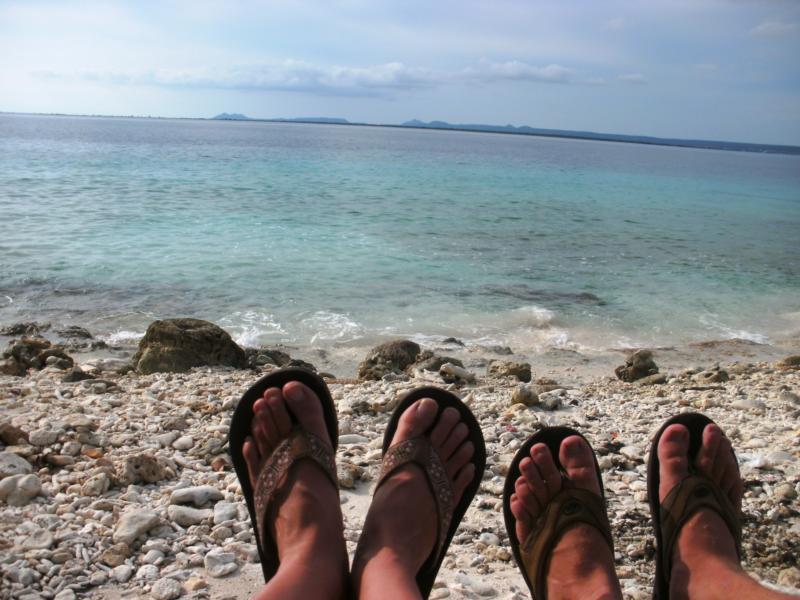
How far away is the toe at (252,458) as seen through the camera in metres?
2.61

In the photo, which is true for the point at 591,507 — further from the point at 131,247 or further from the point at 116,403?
the point at 131,247

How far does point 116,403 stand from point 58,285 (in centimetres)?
713

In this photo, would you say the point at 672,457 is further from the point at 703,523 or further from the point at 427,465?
the point at 427,465

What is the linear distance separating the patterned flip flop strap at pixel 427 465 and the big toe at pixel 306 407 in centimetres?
30

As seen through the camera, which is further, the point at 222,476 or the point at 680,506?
the point at 222,476

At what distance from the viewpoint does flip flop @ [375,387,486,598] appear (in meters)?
2.30

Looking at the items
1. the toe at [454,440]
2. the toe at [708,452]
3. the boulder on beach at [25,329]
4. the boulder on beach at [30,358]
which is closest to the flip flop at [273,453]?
the toe at [454,440]

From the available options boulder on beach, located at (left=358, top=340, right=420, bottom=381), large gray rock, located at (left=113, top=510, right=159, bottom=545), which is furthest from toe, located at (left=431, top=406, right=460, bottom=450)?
boulder on beach, located at (left=358, top=340, right=420, bottom=381)

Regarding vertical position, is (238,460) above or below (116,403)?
above

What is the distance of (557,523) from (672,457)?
1.91 ft

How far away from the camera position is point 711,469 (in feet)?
8.30

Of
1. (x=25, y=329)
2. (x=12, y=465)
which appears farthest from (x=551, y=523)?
(x=25, y=329)

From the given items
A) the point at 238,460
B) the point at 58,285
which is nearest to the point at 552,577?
the point at 238,460

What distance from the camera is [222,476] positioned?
3020 millimetres
